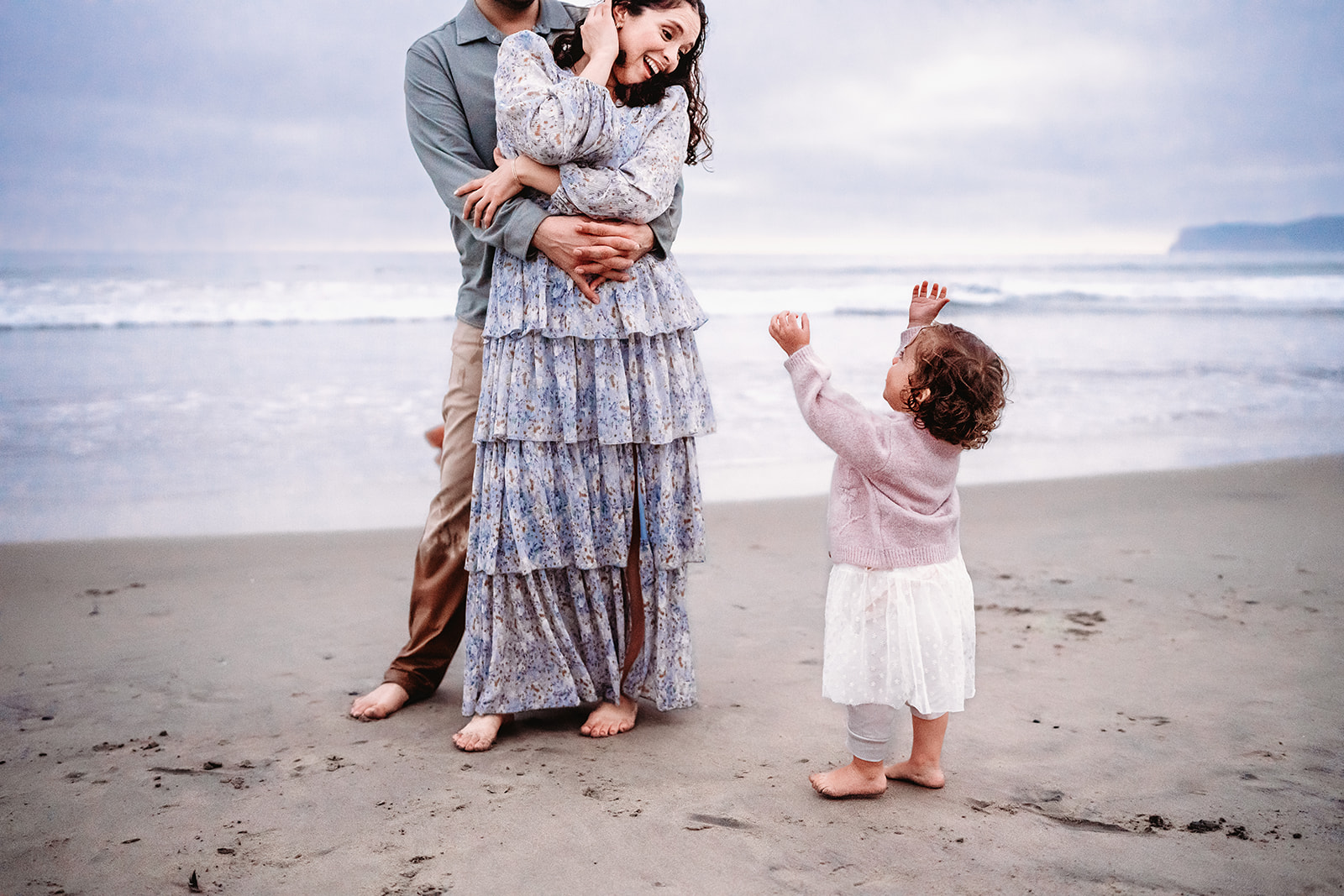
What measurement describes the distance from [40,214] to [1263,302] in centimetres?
1861

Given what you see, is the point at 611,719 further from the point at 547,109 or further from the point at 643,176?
the point at 547,109

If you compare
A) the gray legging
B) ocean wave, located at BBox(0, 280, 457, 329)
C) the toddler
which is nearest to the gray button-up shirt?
the toddler

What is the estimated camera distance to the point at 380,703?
2605mm

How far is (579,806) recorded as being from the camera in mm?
2055

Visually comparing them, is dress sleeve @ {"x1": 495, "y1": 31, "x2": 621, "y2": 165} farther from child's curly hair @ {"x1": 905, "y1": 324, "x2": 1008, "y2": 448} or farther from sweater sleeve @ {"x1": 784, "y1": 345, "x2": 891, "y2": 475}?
child's curly hair @ {"x1": 905, "y1": 324, "x2": 1008, "y2": 448}

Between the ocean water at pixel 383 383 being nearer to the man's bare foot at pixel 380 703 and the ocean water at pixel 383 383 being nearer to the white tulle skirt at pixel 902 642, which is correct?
the man's bare foot at pixel 380 703

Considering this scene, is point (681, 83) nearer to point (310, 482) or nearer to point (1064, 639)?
point (1064, 639)

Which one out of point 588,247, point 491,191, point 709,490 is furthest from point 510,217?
point 709,490

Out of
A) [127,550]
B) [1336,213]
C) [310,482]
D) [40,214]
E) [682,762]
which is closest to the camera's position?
[682,762]

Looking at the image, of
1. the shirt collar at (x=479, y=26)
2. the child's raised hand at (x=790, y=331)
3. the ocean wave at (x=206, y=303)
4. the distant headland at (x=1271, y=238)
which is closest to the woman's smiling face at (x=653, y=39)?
the shirt collar at (x=479, y=26)

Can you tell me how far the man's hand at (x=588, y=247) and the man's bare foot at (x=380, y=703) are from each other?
1.17 m

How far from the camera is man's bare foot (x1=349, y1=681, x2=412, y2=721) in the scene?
8.48 ft

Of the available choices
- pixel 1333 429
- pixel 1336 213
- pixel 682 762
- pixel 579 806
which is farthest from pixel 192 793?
pixel 1336 213

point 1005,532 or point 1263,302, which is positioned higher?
point 1263,302
